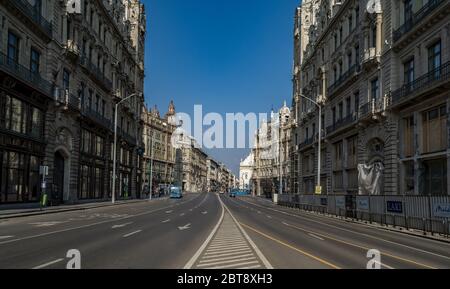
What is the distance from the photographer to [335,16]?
185 feet

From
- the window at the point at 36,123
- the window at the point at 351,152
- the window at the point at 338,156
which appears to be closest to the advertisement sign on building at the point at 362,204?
the window at the point at 351,152

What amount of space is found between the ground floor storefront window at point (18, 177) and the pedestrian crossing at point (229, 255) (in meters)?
21.7

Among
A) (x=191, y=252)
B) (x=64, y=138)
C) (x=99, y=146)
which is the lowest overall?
(x=191, y=252)

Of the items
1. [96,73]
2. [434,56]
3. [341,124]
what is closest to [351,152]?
[341,124]

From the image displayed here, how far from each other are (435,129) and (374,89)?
1234cm

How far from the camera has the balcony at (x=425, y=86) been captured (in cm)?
2948

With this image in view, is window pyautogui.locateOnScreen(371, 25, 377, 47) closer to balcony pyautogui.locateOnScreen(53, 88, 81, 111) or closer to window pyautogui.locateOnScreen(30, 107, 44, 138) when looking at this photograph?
balcony pyautogui.locateOnScreen(53, 88, 81, 111)

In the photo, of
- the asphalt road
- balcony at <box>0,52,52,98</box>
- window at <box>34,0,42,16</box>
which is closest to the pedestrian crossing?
the asphalt road

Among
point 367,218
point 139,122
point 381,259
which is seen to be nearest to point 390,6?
point 367,218

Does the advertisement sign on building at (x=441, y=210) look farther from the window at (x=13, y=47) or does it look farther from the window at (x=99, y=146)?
the window at (x=99, y=146)

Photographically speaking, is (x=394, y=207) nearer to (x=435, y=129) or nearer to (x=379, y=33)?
(x=435, y=129)

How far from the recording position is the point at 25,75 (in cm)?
3594

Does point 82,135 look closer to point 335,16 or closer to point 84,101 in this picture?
point 84,101

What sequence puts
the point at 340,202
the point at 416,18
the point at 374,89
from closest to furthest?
the point at 416,18 → the point at 340,202 → the point at 374,89
